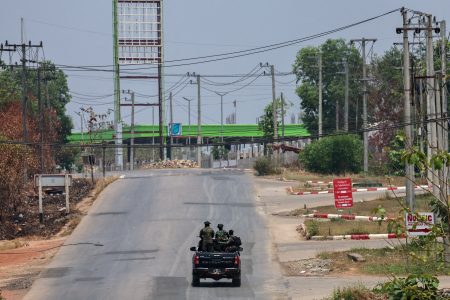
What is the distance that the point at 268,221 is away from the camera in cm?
5675

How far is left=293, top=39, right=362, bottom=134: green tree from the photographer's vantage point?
128 m

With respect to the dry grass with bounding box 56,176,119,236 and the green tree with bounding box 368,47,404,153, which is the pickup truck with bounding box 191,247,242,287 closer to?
the dry grass with bounding box 56,176,119,236

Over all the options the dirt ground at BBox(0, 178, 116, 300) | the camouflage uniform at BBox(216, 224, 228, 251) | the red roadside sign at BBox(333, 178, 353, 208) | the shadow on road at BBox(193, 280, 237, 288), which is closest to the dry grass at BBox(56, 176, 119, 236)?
the dirt ground at BBox(0, 178, 116, 300)

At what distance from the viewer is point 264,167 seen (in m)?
84.3

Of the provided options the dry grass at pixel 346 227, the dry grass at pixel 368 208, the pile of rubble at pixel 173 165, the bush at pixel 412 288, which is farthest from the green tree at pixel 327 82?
the bush at pixel 412 288

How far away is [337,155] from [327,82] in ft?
161

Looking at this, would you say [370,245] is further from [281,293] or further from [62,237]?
[62,237]

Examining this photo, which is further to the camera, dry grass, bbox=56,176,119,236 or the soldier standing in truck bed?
dry grass, bbox=56,176,119,236

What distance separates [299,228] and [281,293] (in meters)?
19.3

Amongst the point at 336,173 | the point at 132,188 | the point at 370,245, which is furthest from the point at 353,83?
the point at 370,245

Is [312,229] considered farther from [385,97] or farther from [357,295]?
[385,97]

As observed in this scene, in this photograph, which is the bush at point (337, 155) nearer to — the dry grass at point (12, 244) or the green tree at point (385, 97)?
the green tree at point (385, 97)

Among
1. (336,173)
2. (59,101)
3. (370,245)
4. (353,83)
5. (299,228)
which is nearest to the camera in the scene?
(370,245)

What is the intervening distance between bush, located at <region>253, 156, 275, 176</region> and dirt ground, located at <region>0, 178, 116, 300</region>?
59.5 feet
